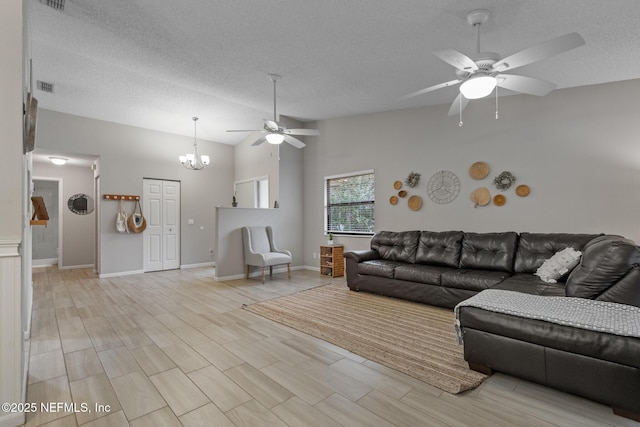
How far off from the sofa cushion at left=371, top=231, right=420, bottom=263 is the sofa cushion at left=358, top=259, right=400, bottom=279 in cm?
22

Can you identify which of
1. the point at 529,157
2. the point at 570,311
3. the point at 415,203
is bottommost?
the point at 570,311

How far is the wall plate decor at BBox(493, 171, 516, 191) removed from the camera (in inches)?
163

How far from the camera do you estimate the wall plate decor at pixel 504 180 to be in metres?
4.15

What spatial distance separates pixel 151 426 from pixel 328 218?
497 cm

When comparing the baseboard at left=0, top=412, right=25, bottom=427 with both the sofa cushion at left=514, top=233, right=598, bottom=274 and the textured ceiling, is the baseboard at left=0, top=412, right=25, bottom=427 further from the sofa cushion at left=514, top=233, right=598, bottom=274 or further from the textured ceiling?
the sofa cushion at left=514, top=233, right=598, bottom=274

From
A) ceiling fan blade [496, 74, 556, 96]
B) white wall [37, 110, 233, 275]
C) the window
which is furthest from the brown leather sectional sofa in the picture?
white wall [37, 110, 233, 275]

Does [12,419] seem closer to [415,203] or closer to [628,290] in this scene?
[628,290]

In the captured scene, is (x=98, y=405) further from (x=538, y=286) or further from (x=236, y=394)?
(x=538, y=286)

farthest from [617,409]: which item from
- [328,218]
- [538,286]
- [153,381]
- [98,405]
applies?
[328,218]

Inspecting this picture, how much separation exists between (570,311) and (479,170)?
2.91 m

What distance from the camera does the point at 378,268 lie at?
418 cm

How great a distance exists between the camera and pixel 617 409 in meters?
1.66

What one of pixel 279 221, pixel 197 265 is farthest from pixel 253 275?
pixel 197 265

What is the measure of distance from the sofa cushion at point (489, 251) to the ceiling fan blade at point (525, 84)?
188 centimetres
